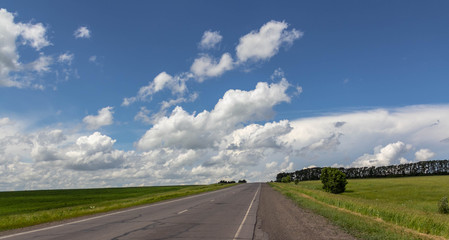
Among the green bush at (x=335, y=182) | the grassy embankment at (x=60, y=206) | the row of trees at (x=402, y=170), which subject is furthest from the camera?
the row of trees at (x=402, y=170)

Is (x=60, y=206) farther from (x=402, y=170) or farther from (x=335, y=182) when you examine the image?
(x=402, y=170)

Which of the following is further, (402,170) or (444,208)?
(402,170)

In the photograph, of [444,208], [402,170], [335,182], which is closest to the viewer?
[444,208]

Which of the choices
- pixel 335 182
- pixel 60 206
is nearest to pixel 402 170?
pixel 335 182

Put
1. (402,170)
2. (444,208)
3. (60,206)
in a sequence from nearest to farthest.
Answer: (444,208) < (60,206) < (402,170)

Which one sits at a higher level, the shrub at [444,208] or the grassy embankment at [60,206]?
the grassy embankment at [60,206]

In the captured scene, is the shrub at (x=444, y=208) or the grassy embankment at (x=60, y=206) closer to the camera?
the grassy embankment at (x=60, y=206)

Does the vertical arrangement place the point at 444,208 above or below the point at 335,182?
below

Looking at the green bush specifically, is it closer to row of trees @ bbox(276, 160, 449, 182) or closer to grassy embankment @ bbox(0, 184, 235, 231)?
grassy embankment @ bbox(0, 184, 235, 231)

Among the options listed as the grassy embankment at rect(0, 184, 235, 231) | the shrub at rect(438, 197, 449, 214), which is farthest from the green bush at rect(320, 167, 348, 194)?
the shrub at rect(438, 197, 449, 214)

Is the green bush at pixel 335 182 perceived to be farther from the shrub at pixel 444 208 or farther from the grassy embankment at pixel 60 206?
the shrub at pixel 444 208

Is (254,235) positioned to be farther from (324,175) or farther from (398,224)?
(324,175)

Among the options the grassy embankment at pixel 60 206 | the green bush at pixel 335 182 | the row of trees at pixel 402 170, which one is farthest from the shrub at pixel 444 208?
the row of trees at pixel 402 170

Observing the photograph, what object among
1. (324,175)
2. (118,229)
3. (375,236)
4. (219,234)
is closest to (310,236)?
(375,236)
